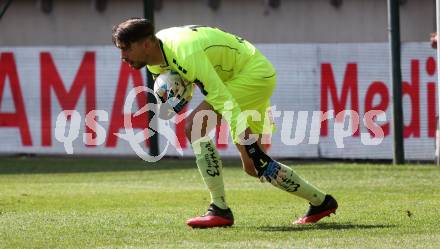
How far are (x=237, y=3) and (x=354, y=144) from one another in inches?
222

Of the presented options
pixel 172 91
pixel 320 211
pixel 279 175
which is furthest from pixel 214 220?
pixel 172 91

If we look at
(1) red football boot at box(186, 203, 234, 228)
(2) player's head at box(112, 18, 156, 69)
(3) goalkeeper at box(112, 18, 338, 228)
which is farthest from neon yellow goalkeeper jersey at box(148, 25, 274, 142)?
(1) red football boot at box(186, 203, 234, 228)

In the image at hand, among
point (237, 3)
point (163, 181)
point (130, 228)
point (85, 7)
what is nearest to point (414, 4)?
point (237, 3)

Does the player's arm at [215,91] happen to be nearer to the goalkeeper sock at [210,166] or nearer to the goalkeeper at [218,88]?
the goalkeeper at [218,88]

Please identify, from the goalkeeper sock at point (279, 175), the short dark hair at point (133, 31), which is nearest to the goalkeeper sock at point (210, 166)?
the goalkeeper sock at point (279, 175)

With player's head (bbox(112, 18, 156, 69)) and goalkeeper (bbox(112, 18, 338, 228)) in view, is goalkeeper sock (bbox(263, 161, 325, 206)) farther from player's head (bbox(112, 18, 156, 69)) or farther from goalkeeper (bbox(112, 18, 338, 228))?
player's head (bbox(112, 18, 156, 69))

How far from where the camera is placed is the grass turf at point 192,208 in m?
9.22

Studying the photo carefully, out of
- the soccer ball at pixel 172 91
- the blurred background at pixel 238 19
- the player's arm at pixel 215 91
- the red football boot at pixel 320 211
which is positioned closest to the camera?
the player's arm at pixel 215 91

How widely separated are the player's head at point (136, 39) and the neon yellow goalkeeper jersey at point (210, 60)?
0.41 feet

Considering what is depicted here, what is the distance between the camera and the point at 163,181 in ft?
53.5

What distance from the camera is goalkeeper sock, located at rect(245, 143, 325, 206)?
385 inches

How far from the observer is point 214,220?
997 cm

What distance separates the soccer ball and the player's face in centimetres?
28

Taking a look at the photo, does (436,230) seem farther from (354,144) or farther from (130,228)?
(354,144)
